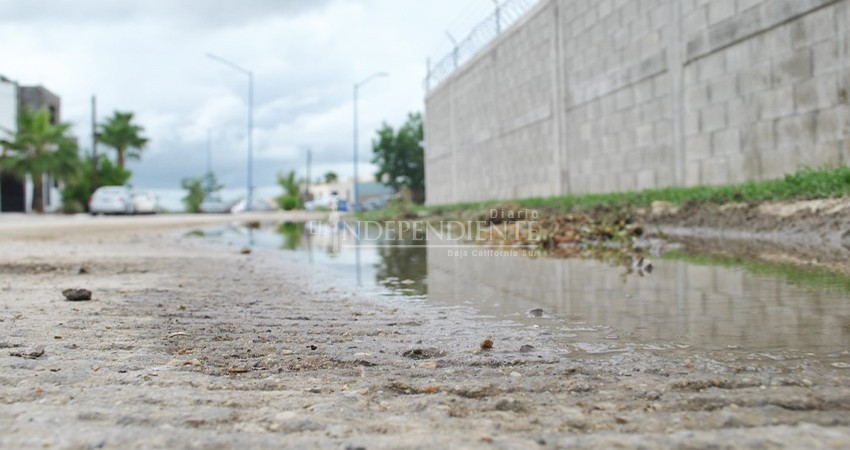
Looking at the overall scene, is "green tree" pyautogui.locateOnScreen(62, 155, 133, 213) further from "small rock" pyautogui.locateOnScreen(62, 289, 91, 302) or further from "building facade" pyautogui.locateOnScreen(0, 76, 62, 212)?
"small rock" pyautogui.locateOnScreen(62, 289, 91, 302)

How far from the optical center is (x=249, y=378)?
7.15 ft

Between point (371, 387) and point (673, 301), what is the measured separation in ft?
7.43

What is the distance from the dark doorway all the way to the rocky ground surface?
4294 cm

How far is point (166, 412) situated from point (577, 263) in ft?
16.1

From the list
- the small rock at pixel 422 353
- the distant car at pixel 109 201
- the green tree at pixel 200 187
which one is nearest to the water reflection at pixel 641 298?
the small rock at pixel 422 353

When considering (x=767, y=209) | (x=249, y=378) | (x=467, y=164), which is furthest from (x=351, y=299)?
(x=467, y=164)

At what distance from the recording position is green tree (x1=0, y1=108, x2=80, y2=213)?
36.7 meters

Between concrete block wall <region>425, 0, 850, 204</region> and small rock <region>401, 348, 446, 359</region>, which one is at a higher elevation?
concrete block wall <region>425, 0, 850, 204</region>

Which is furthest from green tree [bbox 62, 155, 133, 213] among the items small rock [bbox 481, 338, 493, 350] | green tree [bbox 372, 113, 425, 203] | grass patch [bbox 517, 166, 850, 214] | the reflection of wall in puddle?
small rock [bbox 481, 338, 493, 350]

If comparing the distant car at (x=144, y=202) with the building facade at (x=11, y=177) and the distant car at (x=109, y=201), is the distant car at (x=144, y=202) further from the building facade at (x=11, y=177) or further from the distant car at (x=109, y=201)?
the building facade at (x=11, y=177)

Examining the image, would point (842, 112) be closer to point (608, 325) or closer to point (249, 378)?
point (608, 325)

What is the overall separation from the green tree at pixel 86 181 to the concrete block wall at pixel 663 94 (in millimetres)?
28312

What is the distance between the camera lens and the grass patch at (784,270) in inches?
161

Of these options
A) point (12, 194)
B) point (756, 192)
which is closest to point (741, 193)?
point (756, 192)
